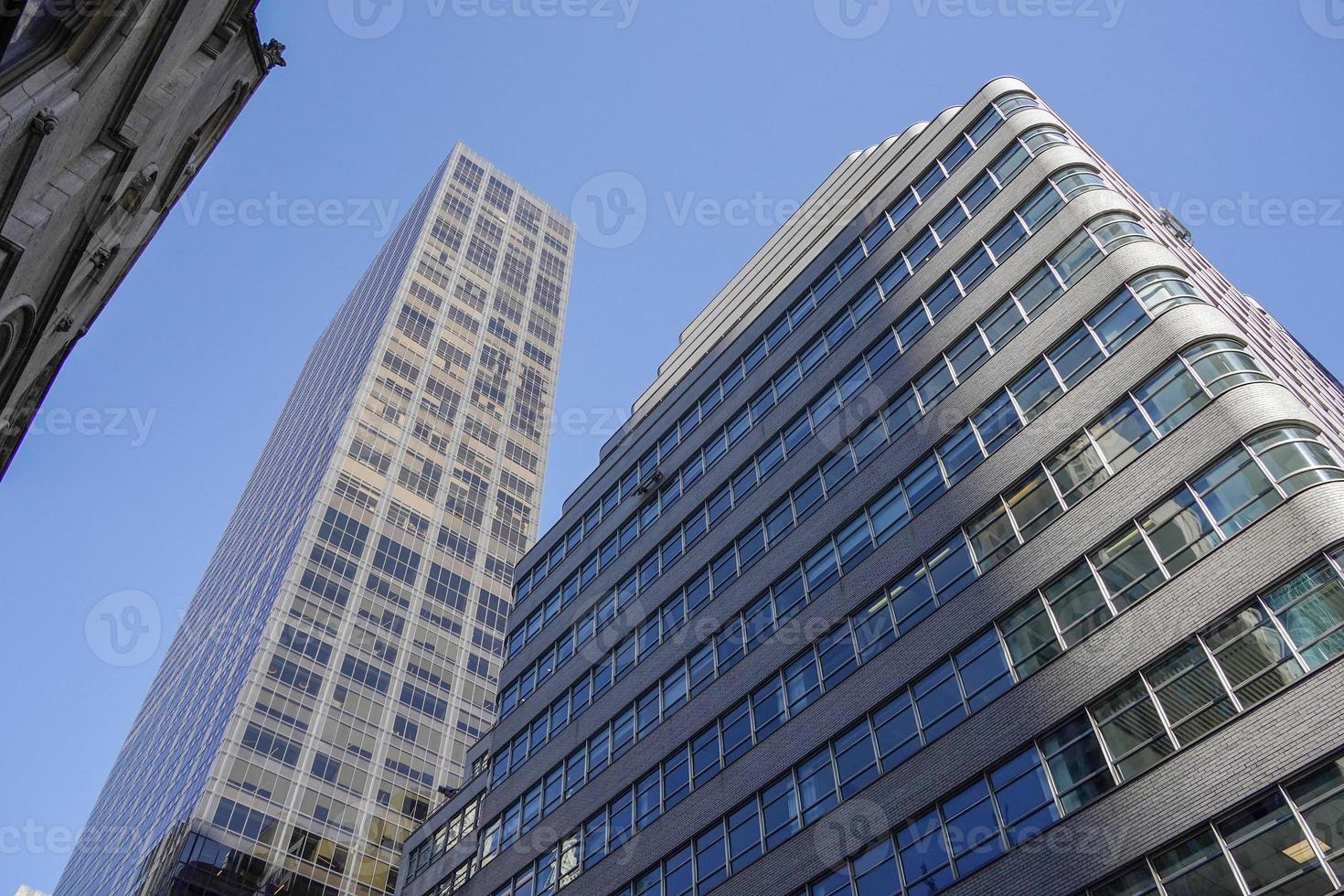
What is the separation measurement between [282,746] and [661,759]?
4433 centimetres

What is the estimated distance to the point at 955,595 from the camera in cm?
2855

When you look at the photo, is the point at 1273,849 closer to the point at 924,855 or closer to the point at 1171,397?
the point at 924,855

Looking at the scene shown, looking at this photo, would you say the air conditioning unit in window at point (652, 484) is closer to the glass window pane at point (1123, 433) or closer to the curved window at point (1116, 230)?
the curved window at point (1116, 230)

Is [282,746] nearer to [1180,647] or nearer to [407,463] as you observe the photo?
[407,463]

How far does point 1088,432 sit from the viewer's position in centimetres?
2797

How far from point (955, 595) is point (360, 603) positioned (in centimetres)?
6371

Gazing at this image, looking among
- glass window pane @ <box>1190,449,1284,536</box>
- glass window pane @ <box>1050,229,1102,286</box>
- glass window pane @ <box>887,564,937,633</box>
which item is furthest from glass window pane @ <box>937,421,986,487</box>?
glass window pane @ <box>1190,449,1284,536</box>

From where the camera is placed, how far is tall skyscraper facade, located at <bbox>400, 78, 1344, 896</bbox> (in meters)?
21.6

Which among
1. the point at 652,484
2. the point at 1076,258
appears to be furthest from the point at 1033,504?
the point at 652,484

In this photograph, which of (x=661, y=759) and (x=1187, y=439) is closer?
(x=1187, y=439)

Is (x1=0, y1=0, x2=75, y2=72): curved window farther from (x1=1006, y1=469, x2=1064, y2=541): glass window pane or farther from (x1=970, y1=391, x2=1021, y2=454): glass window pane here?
(x1=970, y1=391, x2=1021, y2=454): glass window pane

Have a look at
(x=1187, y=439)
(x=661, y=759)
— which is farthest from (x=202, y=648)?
(x=1187, y=439)

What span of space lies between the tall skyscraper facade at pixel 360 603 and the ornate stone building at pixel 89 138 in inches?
2041

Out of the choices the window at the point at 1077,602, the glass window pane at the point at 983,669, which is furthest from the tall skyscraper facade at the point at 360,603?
the window at the point at 1077,602
